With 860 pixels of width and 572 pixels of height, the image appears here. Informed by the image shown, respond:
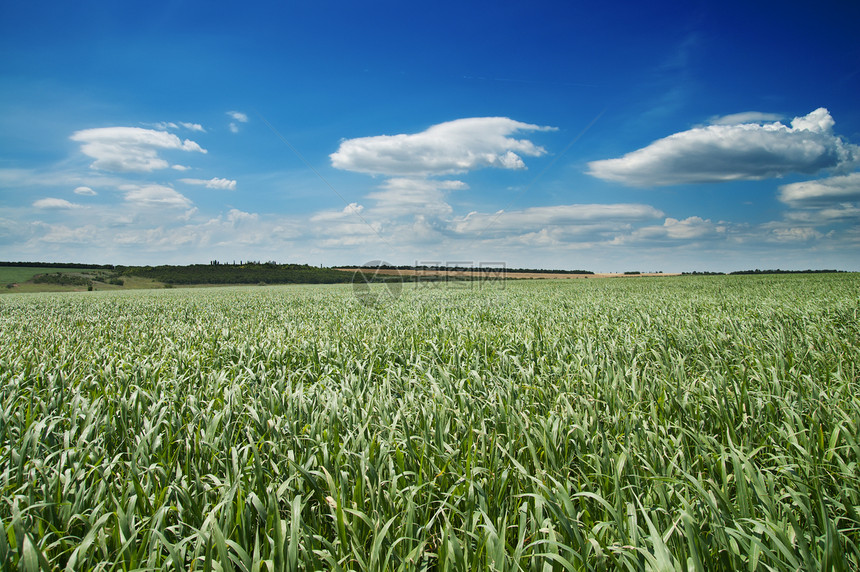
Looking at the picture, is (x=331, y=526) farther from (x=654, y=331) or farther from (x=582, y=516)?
(x=654, y=331)

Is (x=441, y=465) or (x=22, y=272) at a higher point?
(x=22, y=272)

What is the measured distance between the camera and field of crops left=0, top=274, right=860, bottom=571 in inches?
70.6

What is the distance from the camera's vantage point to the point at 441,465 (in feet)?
8.61

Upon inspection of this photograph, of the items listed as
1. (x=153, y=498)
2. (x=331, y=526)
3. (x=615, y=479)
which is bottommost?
(x=331, y=526)

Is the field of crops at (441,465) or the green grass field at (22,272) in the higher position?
the green grass field at (22,272)

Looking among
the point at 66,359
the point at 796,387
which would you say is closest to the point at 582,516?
the point at 796,387

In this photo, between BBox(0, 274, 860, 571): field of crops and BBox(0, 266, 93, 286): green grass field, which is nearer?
BBox(0, 274, 860, 571): field of crops

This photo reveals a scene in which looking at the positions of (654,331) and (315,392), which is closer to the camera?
(315,392)

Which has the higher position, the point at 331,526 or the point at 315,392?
the point at 315,392

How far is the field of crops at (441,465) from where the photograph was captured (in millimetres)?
1794

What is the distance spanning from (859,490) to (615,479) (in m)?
1.53

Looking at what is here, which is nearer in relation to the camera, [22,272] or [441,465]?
[441,465]

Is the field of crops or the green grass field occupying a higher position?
the green grass field

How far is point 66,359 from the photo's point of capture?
5820 mm
